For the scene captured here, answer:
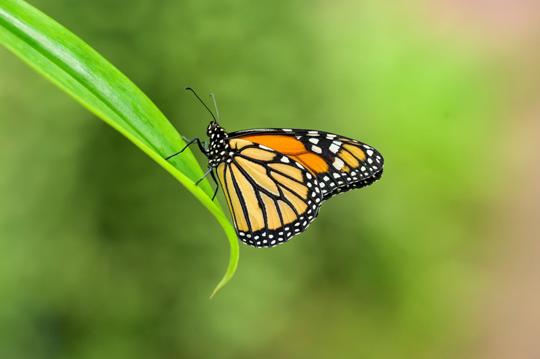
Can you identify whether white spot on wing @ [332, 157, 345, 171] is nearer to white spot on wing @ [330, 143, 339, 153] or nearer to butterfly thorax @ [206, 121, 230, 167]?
white spot on wing @ [330, 143, 339, 153]

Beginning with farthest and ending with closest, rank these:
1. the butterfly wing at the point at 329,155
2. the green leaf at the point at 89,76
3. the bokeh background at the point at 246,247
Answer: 1. the bokeh background at the point at 246,247
2. the butterfly wing at the point at 329,155
3. the green leaf at the point at 89,76

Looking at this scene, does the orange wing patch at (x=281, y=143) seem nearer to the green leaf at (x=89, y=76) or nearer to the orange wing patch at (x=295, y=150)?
the orange wing patch at (x=295, y=150)

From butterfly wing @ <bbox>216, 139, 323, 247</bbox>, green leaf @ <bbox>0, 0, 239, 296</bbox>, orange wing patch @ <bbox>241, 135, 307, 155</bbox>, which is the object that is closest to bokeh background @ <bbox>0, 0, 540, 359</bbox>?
butterfly wing @ <bbox>216, 139, 323, 247</bbox>

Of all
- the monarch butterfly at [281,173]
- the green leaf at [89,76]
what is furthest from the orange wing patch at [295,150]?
the green leaf at [89,76]

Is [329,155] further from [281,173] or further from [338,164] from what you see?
[281,173]

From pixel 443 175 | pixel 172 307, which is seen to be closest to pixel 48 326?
pixel 172 307

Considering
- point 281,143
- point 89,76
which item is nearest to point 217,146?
point 281,143
